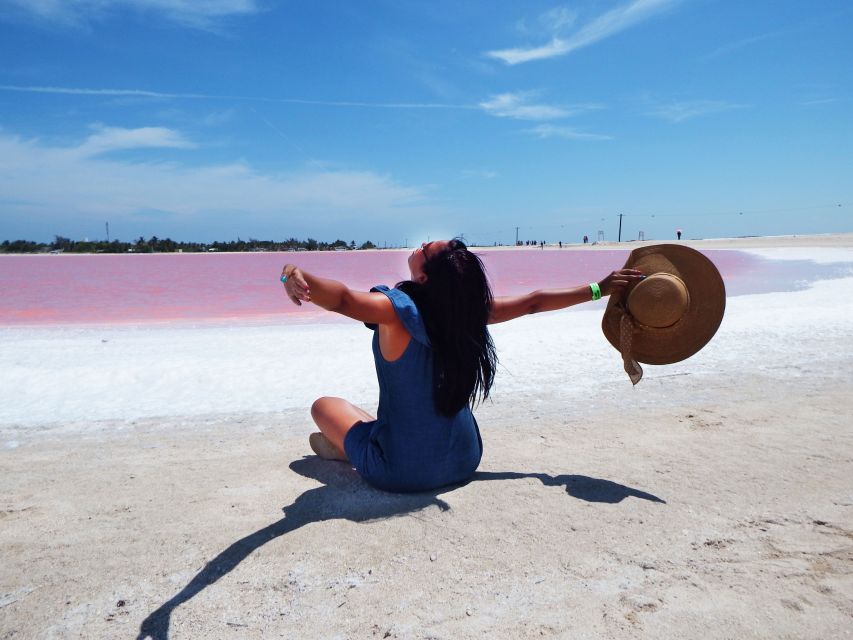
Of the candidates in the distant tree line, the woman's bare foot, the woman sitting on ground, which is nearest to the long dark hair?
the woman sitting on ground

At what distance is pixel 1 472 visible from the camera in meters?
3.31

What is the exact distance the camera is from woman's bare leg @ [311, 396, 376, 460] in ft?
10.2

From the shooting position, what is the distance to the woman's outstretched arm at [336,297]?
196cm

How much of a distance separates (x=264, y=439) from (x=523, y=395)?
2.02m

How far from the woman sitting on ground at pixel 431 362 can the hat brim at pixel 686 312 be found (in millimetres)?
388

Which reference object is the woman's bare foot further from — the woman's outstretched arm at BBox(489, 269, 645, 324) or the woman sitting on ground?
the woman's outstretched arm at BBox(489, 269, 645, 324)

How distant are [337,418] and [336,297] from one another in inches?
47.9

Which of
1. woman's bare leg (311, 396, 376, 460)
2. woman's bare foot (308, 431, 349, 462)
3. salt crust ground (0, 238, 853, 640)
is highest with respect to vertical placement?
woman's bare leg (311, 396, 376, 460)

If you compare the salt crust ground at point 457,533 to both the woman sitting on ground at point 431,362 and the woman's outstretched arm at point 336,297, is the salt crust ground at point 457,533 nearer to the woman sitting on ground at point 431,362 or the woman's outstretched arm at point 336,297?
the woman sitting on ground at point 431,362

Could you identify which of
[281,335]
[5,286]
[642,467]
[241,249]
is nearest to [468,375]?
[642,467]

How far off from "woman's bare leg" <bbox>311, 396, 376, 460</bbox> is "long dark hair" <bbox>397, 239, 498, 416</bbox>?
0.62m

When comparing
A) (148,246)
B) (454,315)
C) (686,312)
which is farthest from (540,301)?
(148,246)

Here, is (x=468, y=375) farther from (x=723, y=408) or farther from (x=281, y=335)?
(x=281, y=335)

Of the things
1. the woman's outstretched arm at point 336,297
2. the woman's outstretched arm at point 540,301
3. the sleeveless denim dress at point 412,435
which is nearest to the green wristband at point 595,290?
the woman's outstretched arm at point 540,301
